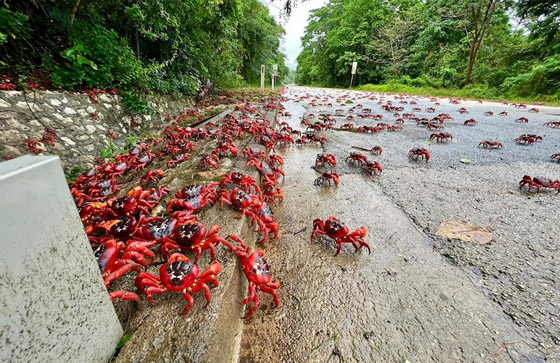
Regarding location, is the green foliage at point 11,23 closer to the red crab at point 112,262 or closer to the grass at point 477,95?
the red crab at point 112,262

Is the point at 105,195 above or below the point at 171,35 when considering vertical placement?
below

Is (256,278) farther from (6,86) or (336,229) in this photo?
(6,86)

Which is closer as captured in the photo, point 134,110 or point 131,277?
point 131,277

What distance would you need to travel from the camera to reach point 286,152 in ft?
13.5

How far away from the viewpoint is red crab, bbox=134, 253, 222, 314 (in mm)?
1148

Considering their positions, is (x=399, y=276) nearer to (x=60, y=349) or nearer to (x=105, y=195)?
(x=60, y=349)

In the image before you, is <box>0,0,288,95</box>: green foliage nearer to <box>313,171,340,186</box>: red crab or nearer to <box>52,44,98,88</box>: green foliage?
<box>52,44,98,88</box>: green foliage

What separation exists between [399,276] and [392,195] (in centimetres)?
121

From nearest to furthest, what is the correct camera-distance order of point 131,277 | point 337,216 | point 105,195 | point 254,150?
point 131,277, point 337,216, point 105,195, point 254,150

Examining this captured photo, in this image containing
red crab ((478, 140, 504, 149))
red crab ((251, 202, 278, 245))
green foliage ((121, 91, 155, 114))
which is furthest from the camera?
green foliage ((121, 91, 155, 114))

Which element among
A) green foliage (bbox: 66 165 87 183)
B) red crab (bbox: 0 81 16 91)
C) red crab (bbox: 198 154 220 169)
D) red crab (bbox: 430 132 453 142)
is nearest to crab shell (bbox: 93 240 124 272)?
red crab (bbox: 198 154 220 169)

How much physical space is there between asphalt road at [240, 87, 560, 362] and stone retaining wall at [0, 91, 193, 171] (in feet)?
12.7

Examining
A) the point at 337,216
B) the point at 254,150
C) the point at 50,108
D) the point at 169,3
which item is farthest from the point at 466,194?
the point at 169,3

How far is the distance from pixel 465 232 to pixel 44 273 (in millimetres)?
2523
